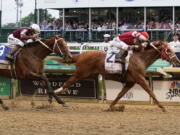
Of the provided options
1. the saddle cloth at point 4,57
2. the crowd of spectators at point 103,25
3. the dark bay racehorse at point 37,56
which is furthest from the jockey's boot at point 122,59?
the crowd of spectators at point 103,25

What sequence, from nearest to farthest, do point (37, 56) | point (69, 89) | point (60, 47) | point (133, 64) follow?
point (133, 64)
point (60, 47)
point (37, 56)
point (69, 89)

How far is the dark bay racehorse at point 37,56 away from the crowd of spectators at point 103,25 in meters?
16.3

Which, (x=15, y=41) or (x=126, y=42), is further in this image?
(x=15, y=41)

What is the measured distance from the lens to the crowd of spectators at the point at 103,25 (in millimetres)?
30317

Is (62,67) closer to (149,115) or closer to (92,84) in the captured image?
(92,84)

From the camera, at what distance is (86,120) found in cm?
1130

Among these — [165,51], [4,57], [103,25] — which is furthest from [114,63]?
[103,25]

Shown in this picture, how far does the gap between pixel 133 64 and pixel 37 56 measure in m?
2.69

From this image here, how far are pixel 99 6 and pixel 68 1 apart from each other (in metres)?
2.35

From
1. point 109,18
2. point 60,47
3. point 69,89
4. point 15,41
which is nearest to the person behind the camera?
point 60,47

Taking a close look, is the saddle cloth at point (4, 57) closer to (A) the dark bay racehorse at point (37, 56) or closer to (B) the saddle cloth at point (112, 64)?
(A) the dark bay racehorse at point (37, 56)

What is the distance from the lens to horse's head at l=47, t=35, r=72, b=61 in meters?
13.9

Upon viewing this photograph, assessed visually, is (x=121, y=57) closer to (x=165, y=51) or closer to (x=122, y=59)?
(x=122, y=59)

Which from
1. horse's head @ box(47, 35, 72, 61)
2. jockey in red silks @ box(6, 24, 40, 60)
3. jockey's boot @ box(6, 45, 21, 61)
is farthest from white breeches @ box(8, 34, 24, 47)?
horse's head @ box(47, 35, 72, 61)
